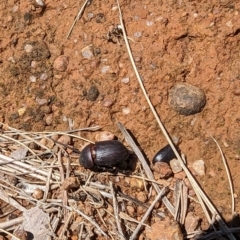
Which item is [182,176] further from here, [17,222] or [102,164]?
[17,222]

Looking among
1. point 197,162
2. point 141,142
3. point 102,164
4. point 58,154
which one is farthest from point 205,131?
point 58,154

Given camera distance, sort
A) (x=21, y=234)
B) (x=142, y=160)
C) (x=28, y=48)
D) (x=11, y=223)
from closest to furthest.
Answer: (x=21, y=234), (x=11, y=223), (x=142, y=160), (x=28, y=48)

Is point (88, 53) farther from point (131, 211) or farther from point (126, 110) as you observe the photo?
point (131, 211)

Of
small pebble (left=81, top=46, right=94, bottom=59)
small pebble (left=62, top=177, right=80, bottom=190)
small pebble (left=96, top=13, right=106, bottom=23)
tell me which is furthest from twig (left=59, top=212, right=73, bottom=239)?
small pebble (left=96, top=13, right=106, bottom=23)

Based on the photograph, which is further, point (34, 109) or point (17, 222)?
point (34, 109)

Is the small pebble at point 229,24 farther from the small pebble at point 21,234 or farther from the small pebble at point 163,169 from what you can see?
the small pebble at point 21,234

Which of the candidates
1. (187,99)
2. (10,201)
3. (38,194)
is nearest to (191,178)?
(187,99)
